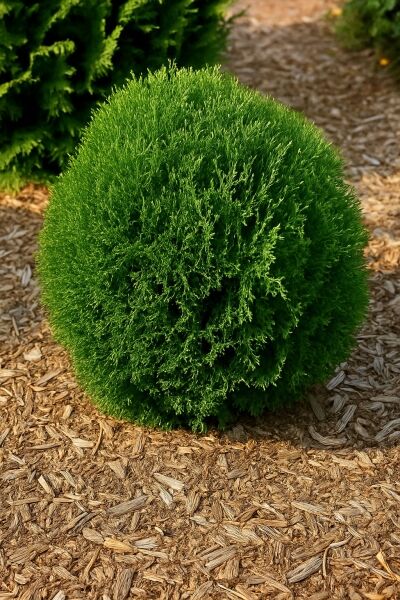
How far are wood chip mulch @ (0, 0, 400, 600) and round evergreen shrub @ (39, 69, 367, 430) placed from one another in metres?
0.28

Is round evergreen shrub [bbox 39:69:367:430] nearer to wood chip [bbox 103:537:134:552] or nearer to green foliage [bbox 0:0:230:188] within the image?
wood chip [bbox 103:537:134:552]

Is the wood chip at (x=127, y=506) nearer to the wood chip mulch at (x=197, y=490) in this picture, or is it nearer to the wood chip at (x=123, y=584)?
the wood chip mulch at (x=197, y=490)

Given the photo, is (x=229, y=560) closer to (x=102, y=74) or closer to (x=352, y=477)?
(x=352, y=477)

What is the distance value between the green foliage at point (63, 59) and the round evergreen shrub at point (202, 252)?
71.8 inches

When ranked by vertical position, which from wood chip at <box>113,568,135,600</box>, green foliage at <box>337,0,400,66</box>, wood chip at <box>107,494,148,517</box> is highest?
green foliage at <box>337,0,400,66</box>

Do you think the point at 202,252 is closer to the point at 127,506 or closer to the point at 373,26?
the point at 127,506

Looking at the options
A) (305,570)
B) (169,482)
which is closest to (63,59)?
(169,482)

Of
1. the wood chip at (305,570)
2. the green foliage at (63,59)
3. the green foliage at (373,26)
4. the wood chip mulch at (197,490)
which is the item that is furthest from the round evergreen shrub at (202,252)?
the green foliage at (373,26)

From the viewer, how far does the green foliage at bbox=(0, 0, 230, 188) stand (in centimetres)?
575

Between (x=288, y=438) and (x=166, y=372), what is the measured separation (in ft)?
2.57

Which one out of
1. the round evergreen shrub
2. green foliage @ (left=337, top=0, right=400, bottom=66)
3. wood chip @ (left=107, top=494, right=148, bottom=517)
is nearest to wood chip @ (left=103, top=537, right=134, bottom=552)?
wood chip @ (left=107, top=494, right=148, bottom=517)

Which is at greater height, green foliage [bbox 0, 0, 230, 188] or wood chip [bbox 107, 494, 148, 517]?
green foliage [bbox 0, 0, 230, 188]

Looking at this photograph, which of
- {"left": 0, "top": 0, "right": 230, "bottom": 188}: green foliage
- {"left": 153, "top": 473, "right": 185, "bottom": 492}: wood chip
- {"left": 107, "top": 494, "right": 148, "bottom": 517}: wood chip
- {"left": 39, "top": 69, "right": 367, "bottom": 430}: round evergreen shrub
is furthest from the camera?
{"left": 0, "top": 0, "right": 230, "bottom": 188}: green foliage

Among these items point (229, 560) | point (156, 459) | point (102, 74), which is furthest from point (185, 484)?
point (102, 74)
